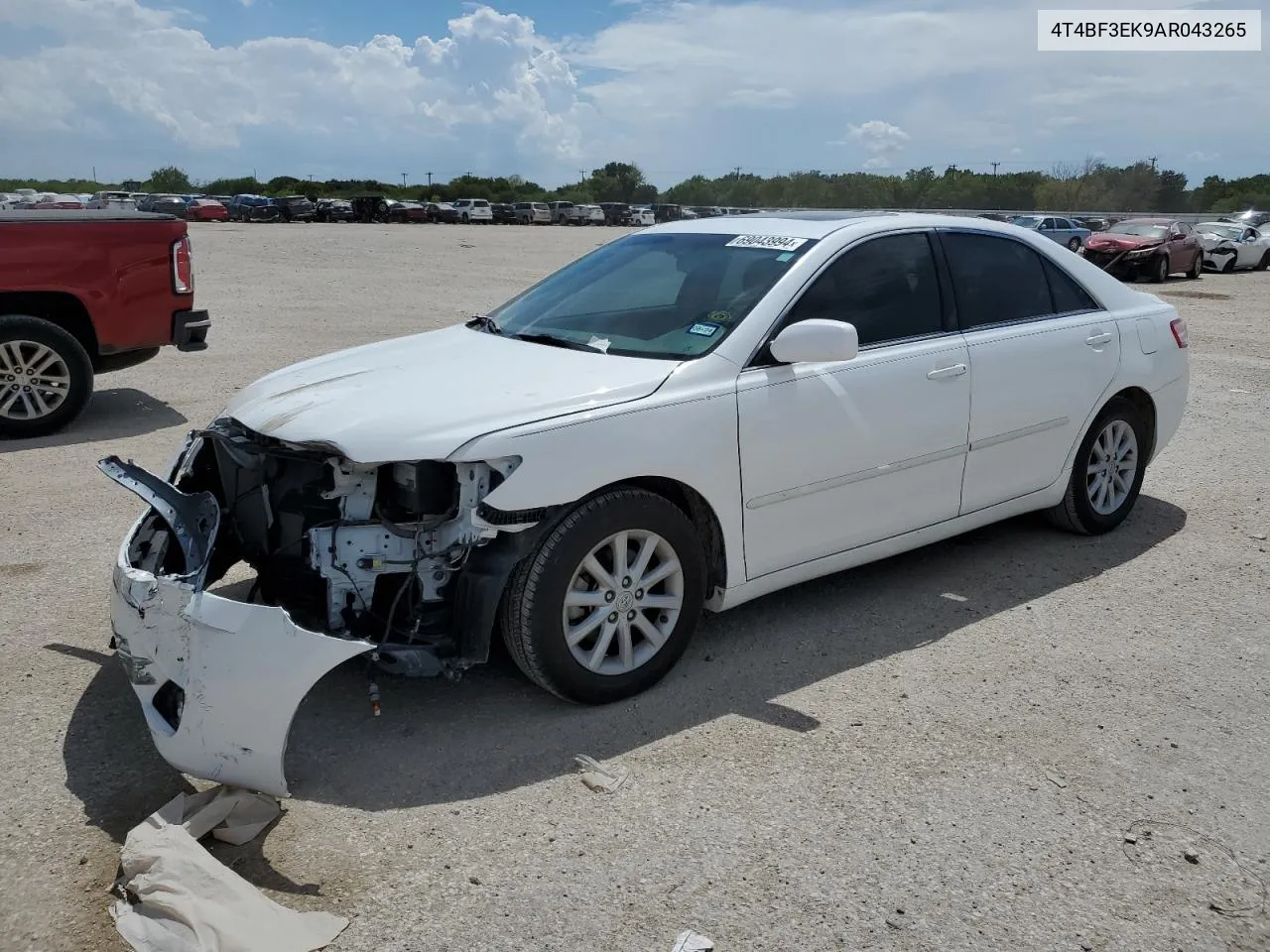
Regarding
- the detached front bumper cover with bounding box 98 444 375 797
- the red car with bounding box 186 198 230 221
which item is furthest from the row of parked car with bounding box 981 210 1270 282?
the red car with bounding box 186 198 230 221

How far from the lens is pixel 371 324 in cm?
1408

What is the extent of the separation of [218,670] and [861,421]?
2577mm

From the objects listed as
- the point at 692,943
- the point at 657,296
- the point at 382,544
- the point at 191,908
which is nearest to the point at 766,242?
the point at 657,296

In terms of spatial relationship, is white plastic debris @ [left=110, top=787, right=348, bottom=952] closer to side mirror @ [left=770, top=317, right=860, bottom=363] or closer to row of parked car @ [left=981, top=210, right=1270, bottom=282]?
side mirror @ [left=770, top=317, right=860, bottom=363]

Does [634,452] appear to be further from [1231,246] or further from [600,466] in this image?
[1231,246]

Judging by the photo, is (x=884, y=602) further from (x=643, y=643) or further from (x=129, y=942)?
(x=129, y=942)

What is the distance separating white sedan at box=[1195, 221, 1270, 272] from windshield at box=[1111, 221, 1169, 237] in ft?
15.2

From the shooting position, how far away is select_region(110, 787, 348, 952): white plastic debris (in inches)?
107

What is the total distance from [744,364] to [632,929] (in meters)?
2.11

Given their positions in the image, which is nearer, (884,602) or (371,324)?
(884,602)

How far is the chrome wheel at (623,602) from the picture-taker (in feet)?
12.6

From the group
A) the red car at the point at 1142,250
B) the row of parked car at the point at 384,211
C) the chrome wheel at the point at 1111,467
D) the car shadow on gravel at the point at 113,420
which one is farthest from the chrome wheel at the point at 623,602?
the row of parked car at the point at 384,211

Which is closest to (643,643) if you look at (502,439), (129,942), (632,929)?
(502,439)

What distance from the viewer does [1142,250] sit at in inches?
953
